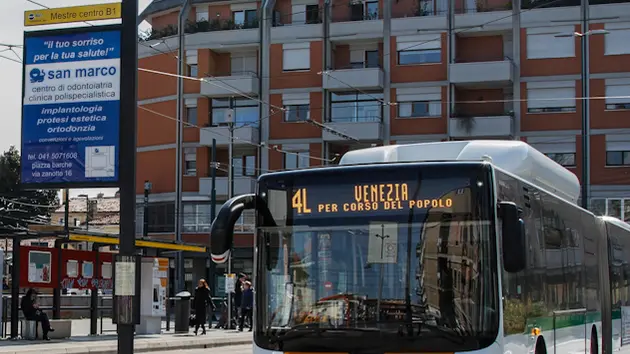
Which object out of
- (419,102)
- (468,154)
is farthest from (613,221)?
(419,102)

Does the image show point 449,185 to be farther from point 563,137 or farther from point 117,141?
point 563,137

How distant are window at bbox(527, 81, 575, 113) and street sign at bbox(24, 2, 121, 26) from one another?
129 ft

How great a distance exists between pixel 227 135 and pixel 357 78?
25.8 ft

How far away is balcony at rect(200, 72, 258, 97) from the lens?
53562 mm

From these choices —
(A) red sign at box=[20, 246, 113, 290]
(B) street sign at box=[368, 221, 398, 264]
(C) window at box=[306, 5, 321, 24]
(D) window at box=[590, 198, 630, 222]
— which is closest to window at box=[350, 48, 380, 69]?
(C) window at box=[306, 5, 321, 24]

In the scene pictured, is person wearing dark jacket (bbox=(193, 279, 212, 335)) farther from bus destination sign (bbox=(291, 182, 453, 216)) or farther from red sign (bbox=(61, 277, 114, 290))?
bus destination sign (bbox=(291, 182, 453, 216))

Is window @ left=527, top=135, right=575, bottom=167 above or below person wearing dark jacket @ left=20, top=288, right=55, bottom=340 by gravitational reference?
above

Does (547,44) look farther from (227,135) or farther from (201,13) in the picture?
(201,13)

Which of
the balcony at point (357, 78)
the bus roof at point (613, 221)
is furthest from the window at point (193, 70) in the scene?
the bus roof at point (613, 221)

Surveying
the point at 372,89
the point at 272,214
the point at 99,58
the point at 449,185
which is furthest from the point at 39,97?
the point at 372,89

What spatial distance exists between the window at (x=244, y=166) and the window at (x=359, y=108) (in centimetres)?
541

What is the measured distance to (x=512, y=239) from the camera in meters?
8.57

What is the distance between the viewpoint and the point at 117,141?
1393 cm

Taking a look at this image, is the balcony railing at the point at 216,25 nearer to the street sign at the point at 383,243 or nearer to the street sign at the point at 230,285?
the street sign at the point at 230,285
